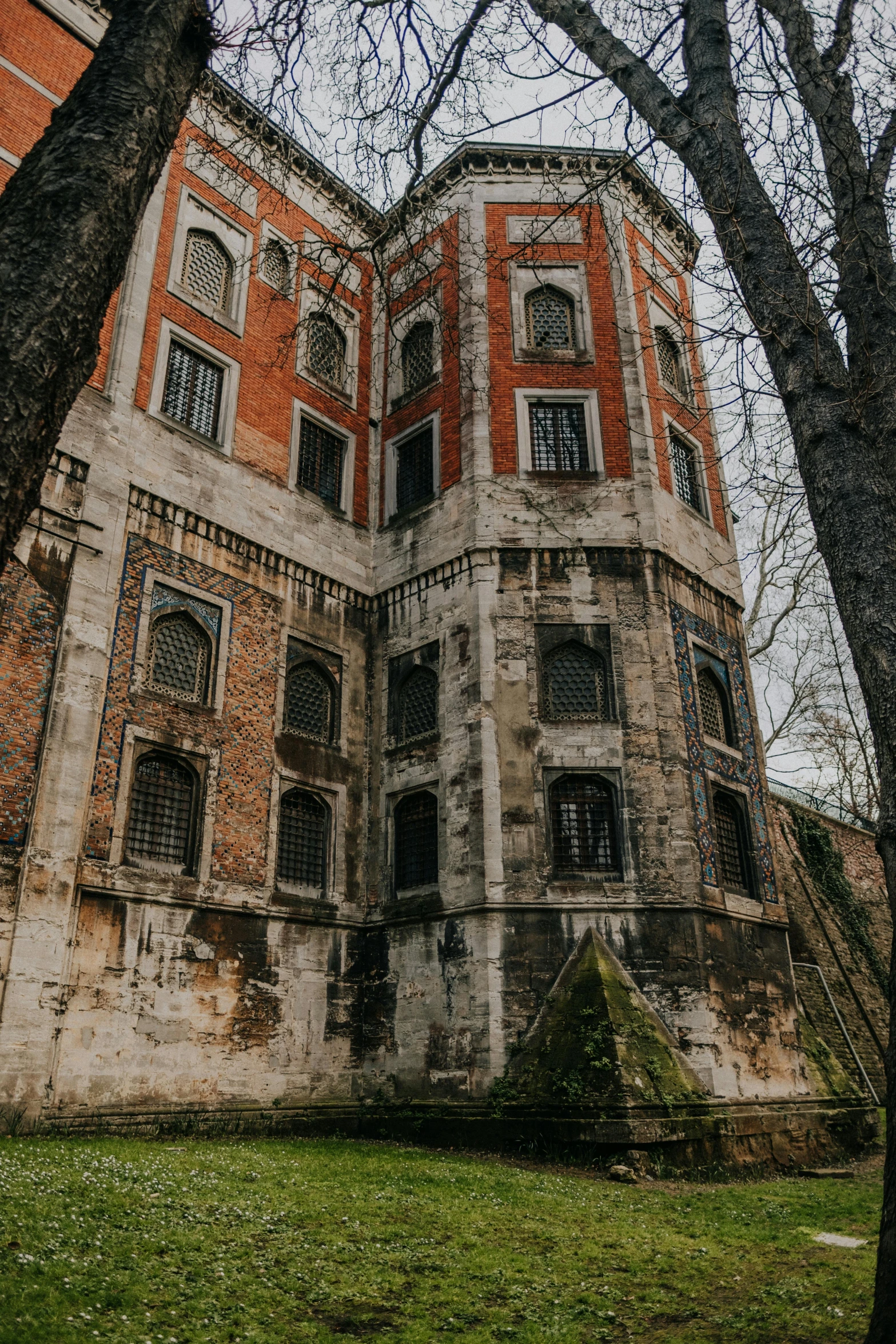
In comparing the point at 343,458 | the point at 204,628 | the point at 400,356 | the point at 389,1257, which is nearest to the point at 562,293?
the point at 400,356

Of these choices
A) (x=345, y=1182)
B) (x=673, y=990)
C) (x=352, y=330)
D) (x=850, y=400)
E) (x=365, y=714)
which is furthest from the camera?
(x=352, y=330)

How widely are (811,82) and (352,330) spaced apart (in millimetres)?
14129

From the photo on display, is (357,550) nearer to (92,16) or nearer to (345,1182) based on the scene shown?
(92,16)

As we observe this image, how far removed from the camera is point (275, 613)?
16.3 metres

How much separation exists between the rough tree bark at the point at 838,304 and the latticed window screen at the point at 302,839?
36.5 ft

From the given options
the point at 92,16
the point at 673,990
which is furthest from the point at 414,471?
the point at 673,990

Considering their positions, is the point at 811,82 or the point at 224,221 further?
the point at 224,221

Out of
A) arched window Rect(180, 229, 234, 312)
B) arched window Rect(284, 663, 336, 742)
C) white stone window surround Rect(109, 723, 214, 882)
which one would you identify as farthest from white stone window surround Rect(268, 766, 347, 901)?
arched window Rect(180, 229, 234, 312)

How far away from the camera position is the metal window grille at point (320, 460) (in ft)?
59.9

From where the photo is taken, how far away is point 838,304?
6.83m

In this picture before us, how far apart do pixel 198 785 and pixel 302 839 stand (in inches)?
90.2

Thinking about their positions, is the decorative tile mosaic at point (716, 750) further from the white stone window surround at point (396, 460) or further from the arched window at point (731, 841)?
the white stone window surround at point (396, 460)

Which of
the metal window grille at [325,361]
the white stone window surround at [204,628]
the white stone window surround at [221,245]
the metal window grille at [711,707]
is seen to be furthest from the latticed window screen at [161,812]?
the metal window grille at [325,361]

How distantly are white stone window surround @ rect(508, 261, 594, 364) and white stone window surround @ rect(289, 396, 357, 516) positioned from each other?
381cm
